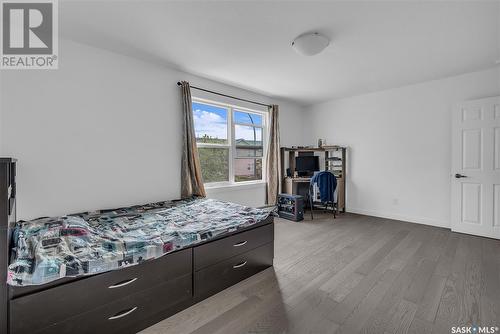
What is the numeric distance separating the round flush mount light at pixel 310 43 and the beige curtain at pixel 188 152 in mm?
1649

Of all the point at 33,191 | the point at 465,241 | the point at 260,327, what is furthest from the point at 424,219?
the point at 33,191

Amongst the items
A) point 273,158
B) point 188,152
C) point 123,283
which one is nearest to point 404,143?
point 273,158

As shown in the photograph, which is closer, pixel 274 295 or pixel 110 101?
pixel 274 295

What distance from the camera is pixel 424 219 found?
3879 millimetres

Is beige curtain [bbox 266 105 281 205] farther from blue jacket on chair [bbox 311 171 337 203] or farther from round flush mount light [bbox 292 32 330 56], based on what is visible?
round flush mount light [bbox 292 32 330 56]

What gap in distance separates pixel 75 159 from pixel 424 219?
5215mm

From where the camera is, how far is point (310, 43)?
2289 millimetres

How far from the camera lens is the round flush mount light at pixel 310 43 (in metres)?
2.24

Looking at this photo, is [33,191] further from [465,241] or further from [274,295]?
[465,241]

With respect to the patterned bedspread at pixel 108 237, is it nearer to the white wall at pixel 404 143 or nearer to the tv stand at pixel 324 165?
the tv stand at pixel 324 165

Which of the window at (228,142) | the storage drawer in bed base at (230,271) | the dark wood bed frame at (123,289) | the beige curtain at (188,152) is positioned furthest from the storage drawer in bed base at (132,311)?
the window at (228,142)

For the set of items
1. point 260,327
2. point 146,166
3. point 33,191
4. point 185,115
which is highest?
point 185,115

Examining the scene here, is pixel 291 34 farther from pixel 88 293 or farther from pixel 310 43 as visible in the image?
pixel 88 293

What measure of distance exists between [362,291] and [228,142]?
296 centimetres
